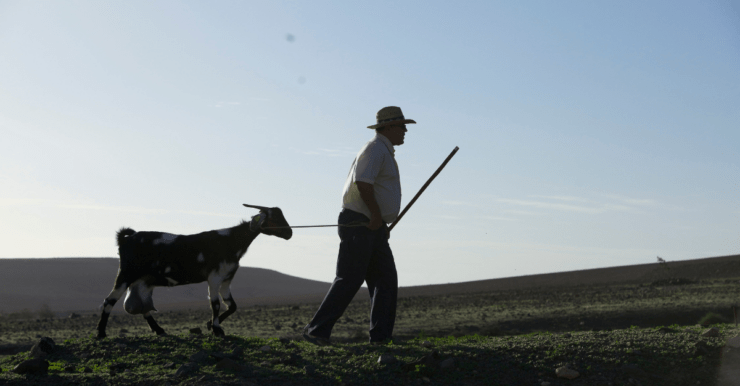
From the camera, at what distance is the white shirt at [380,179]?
704cm

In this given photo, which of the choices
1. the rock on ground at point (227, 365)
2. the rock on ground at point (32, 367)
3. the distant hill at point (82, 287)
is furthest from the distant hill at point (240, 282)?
the rock on ground at point (32, 367)

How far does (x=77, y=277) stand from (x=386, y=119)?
8903 centimetres

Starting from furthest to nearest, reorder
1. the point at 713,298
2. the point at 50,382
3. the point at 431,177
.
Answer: the point at 713,298, the point at 431,177, the point at 50,382

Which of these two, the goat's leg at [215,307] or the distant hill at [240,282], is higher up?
the distant hill at [240,282]

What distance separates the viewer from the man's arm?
6.94 metres

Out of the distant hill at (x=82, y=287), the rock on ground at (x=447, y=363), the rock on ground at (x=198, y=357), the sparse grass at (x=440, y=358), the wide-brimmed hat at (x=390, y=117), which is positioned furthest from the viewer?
the distant hill at (x=82, y=287)

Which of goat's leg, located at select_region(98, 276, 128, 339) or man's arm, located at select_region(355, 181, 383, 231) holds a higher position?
man's arm, located at select_region(355, 181, 383, 231)

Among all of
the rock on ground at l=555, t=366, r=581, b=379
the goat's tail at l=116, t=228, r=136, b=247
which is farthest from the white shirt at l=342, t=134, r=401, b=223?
the goat's tail at l=116, t=228, r=136, b=247

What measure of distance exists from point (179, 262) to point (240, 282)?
93.9 meters

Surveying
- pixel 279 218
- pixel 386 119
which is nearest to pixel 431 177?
pixel 386 119

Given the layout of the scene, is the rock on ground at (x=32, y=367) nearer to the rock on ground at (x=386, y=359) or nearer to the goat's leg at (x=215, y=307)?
the goat's leg at (x=215, y=307)

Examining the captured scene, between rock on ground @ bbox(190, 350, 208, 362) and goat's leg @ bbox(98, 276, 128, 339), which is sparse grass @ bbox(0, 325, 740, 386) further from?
goat's leg @ bbox(98, 276, 128, 339)

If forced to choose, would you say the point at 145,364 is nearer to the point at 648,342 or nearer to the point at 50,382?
the point at 50,382

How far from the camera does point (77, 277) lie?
87.2m
